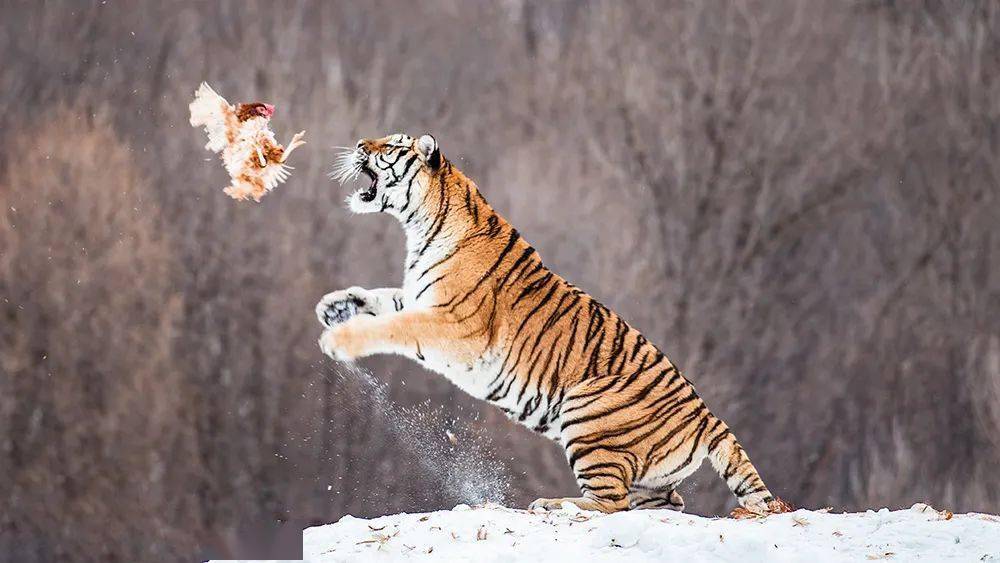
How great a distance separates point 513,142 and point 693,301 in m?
1.59

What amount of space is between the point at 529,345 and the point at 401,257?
3361 millimetres

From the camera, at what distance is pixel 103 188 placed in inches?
316

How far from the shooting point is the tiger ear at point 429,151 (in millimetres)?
4996

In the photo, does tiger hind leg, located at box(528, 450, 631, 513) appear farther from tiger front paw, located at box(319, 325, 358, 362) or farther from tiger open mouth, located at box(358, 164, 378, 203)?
tiger open mouth, located at box(358, 164, 378, 203)

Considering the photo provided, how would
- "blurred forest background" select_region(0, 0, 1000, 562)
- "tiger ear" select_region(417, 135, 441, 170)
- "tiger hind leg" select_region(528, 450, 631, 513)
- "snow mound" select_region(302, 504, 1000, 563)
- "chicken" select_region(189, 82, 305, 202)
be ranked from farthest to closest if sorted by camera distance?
"blurred forest background" select_region(0, 0, 1000, 562) → "chicken" select_region(189, 82, 305, 202) → "tiger ear" select_region(417, 135, 441, 170) → "tiger hind leg" select_region(528, 450, 631, 513) → "snow mound" select_region(302, 504, 1000, 563)

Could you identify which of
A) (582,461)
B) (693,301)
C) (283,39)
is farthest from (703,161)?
(582,461)

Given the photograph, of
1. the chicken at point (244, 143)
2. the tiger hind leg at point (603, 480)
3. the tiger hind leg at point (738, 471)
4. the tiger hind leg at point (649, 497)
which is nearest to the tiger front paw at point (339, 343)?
the tiger hind leg at point (603, 480)

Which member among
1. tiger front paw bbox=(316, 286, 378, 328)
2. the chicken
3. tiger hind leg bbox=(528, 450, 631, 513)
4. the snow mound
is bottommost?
the snow mound

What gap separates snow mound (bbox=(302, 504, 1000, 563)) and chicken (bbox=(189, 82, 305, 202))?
1.87 meters

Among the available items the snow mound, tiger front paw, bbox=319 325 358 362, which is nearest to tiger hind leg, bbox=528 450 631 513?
the snow mound

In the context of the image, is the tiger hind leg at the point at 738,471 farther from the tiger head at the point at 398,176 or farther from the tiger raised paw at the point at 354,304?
the tiger head at the point at 398,176

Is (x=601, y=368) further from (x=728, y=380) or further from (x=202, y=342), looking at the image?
(x=202, y=342)

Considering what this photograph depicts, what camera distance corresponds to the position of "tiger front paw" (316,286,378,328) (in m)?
4.83

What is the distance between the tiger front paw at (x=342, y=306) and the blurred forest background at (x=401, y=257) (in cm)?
320
